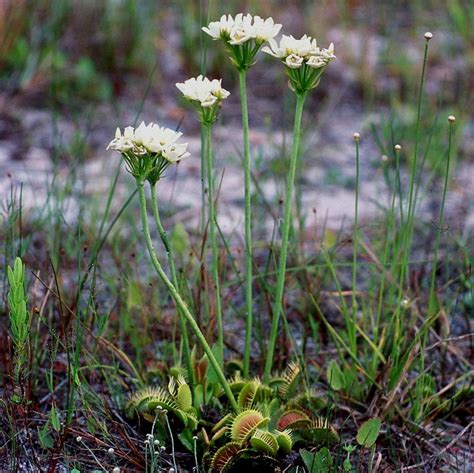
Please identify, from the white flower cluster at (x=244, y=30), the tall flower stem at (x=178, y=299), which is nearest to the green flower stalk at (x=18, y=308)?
the tall flower stem at (x=178, y=299)

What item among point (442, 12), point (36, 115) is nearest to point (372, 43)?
point (442, 12)

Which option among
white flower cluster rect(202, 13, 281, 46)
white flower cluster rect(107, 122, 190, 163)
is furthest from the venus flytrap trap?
white flower cluster rect(202, 13, 281, 46)

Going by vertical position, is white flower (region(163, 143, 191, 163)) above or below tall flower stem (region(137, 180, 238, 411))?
above

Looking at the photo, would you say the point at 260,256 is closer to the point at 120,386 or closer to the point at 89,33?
the point at 120,386

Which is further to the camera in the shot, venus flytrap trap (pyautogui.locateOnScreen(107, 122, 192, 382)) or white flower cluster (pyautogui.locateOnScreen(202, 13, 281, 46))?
white flower cluster (pyautogui.locateOnScreen(202, 13, 281, 46))

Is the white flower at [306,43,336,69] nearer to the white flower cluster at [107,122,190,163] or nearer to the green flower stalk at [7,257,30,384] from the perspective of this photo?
the white flower cluster at [107,122,190,163]

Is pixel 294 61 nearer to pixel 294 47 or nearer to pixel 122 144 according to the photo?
pixel 294 47

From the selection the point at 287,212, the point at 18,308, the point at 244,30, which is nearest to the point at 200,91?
the point at 244,30

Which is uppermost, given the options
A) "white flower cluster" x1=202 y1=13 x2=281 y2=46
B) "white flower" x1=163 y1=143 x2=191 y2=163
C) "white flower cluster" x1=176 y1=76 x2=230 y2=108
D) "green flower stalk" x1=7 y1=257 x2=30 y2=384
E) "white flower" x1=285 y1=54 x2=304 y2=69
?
"white flower cluster" x1=202 y1=13 x2=281 y2=46
